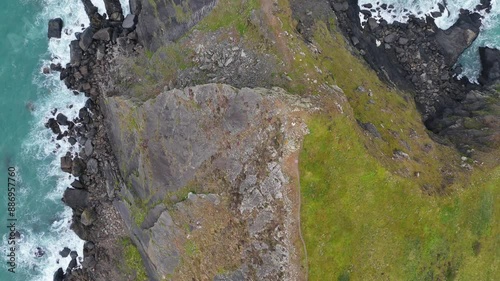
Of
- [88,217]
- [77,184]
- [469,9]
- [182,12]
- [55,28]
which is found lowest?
[88,217]

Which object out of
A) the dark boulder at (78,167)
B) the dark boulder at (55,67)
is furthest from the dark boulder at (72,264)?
the dark boulder at (55,67)

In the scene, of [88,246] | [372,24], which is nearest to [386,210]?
[372,24]

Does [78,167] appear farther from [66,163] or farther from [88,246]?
[88,246]

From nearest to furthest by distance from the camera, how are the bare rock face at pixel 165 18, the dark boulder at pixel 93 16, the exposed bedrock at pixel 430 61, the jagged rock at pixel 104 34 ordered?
the bare rock face at pixel 165 18 < the exposed bedrock at pixel 430 61 < the jagged rock at pixel 104 34 < the dark boulder at pixel 93 16

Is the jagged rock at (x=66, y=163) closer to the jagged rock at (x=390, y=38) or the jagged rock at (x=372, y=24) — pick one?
the jagged rock at (x=372, y=24)

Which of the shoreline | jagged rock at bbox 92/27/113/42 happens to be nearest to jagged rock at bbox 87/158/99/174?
the shoreline

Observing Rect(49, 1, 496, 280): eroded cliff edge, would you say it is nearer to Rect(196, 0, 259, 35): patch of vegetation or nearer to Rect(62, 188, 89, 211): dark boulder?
Rect(196, 0, 259, 35): patch of vegetation

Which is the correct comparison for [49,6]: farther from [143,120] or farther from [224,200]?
[224,200]
